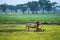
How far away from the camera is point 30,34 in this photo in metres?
4.69

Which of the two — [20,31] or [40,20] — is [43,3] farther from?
[20,31]

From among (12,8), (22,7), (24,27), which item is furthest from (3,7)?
(24,27)

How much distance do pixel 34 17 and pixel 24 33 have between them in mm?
463

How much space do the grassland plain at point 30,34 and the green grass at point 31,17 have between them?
15 cm

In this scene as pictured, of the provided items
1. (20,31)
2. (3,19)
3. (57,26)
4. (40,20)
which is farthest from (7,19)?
(57,26)

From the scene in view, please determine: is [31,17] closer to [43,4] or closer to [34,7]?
[34,7]

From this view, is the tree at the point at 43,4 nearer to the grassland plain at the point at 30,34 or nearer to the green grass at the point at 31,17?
the green grass at the point at 31,17

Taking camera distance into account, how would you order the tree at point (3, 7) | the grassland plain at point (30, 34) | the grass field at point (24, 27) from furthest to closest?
1. the tree at point (3, 7)
2. the grass field at point (24, 27)
3. the grassland plain at point (30, 34)

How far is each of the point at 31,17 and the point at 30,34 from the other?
16.6 inches

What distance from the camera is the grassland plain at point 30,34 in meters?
4.52

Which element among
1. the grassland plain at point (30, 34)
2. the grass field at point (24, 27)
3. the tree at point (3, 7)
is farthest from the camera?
the tree at point (3, 7)

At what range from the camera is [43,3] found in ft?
15.9

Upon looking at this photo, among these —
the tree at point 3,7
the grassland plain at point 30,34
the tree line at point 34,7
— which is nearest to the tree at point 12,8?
the tree line at point 34,7

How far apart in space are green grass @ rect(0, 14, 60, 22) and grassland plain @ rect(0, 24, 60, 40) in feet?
0.50
